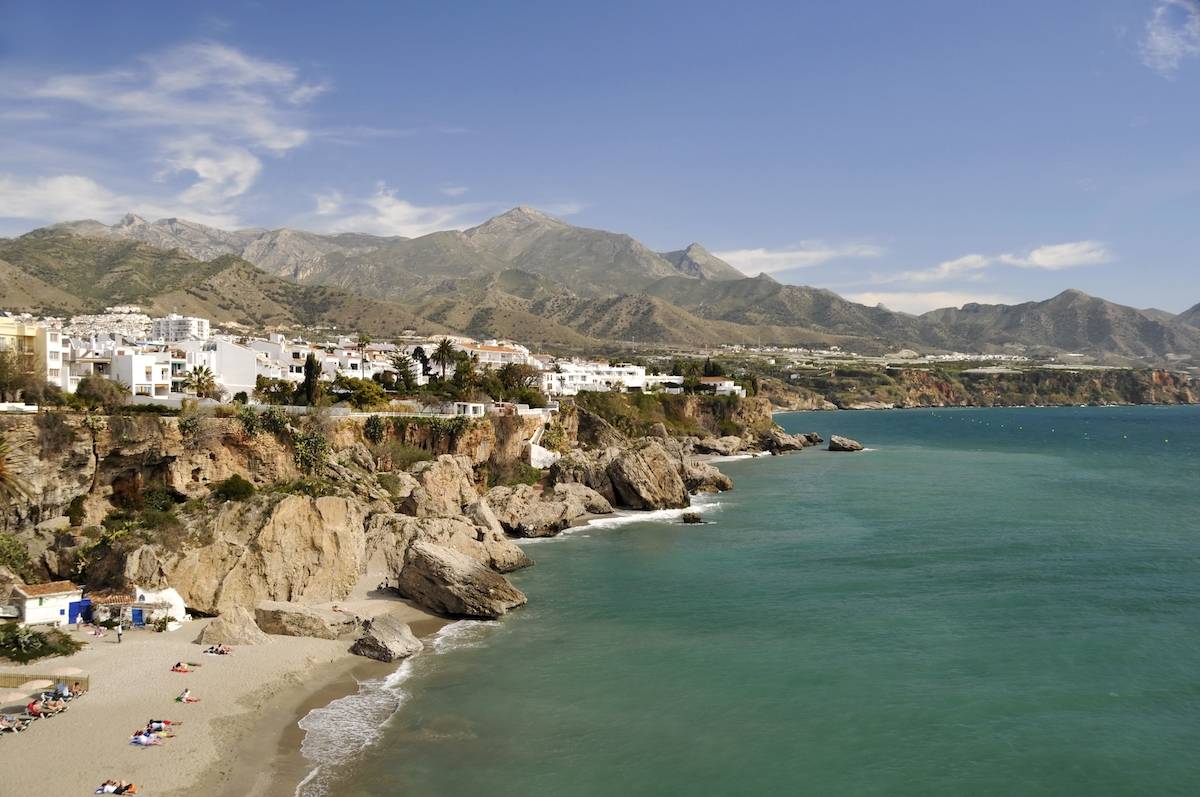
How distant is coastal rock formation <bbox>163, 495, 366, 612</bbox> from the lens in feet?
107

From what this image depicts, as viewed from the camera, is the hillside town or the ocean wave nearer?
the ocean wave

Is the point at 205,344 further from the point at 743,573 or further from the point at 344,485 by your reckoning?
the point at 743,573

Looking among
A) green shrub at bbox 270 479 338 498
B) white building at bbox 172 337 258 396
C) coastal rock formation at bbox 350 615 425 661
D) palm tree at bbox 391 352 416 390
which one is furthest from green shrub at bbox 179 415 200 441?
palm tree at bbox 391 352 416 390

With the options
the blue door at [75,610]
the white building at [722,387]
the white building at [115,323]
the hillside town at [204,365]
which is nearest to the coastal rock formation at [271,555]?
the blue door at [75,610]

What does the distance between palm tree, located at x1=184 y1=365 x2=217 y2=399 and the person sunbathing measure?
35.0 meters

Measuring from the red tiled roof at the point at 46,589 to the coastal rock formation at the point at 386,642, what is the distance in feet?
33.0

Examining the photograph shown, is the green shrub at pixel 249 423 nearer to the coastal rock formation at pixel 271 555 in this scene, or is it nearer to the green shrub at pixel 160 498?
the green shrub at pixel 160 498

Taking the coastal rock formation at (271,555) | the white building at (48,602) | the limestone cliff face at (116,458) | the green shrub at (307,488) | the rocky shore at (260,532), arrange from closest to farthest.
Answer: the white building at (48,602), the rocky shore at (260,532), the coastal rock formation at (271,555), the limestone cliff face at (116,458), the green shrub at (307,488)

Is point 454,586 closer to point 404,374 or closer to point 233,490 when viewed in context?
point 233,490

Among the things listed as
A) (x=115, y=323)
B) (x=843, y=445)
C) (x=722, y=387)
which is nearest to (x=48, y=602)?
(x=843, y=445)

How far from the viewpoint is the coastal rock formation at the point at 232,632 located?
94.6 feet

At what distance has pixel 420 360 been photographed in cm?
9231

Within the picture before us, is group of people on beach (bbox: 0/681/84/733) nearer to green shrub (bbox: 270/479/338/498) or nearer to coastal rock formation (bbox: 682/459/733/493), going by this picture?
green shrub (bbox: 270/479/338/498)

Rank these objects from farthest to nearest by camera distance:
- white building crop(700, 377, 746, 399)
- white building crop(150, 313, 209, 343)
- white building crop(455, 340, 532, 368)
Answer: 1. white building crop(700, 377, 746, 399)
2. white building crop(455, 340, 532, 368)
3. white building crop(150, 313, 209, 343)
